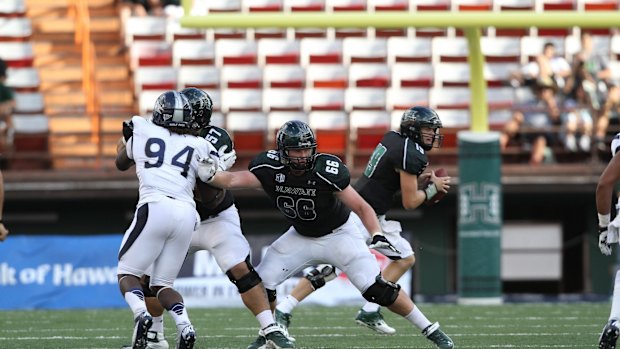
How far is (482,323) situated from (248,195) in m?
5.46

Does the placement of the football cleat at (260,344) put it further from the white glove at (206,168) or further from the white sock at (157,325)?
the white glove at (206,168)

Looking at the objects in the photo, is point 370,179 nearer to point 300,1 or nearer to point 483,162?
point 483,162

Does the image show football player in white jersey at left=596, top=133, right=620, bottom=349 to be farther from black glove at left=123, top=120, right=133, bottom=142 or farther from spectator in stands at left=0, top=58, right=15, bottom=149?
spectator in stands at left=0, top=58, right=15, bottom=149

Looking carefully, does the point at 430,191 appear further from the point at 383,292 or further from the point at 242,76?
the point at 242,76

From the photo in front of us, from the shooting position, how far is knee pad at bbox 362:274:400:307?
7.44m

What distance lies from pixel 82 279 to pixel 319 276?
16.8 feet

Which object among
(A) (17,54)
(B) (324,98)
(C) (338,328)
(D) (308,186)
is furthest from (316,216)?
(A) (17,54)

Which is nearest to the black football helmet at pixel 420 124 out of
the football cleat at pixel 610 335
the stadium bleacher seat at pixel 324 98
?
the football cleat at pixel 610 335

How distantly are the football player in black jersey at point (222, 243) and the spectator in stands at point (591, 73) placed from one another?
7.69 metres

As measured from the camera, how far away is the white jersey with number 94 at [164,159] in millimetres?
7402

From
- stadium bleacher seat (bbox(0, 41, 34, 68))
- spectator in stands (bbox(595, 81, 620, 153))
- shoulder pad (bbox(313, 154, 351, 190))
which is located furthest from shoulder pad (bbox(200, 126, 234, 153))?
stadium bleacher seat (bbox(0, 41, 34, 68))

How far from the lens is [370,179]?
932cm

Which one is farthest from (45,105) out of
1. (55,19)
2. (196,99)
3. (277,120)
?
(196,99)

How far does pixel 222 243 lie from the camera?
25.8 feet
